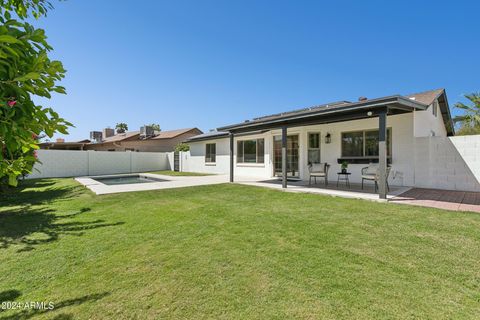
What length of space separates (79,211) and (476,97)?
25.4 m

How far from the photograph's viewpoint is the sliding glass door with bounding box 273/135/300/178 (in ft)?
41.3

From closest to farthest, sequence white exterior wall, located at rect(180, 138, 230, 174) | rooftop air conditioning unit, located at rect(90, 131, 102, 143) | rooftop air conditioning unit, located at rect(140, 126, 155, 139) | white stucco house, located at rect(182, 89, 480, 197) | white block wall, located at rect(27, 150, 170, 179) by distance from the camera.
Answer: white stucco house, located at rect(182, 89, 480, 197)
white block wall, located at rect(27, 150, 170, 179)
white exterior wall, located at rect(180, 138, 230, 174)
rooftop air conditioning unit, located at rect(140, 126, 155, 139)
rooftop air conditioning unit, located at rect(90, 131, 102, 143)

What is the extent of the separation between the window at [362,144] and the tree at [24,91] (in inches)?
419

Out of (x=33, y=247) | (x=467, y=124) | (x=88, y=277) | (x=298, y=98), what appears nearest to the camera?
(x=88, y=277)

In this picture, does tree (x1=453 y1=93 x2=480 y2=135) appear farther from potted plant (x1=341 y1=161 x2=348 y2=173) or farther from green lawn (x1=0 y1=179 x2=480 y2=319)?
green lawn (x1=0 y1=179 x2=480 y2=319)

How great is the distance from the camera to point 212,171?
1830cm

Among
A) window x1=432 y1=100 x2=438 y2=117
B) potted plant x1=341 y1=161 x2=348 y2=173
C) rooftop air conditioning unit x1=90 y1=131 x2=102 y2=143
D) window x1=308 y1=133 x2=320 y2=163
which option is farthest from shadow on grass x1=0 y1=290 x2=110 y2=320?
rooftop air conditioning unit x1=90 y1=131 x2=102 y2=143

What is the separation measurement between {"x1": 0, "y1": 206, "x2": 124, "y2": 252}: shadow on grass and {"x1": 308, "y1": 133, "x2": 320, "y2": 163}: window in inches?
372

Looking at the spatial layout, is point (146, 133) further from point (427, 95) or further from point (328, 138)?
point (427, 95)

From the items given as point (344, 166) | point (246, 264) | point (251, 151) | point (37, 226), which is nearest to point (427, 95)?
point (344, 166)

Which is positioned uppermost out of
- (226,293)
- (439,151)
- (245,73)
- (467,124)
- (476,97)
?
(245,73)

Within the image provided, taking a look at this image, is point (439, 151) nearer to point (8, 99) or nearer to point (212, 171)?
point (8, 99)

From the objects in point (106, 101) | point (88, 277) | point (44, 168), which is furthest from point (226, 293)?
point (44, 168)

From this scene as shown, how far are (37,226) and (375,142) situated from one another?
11.3 m
